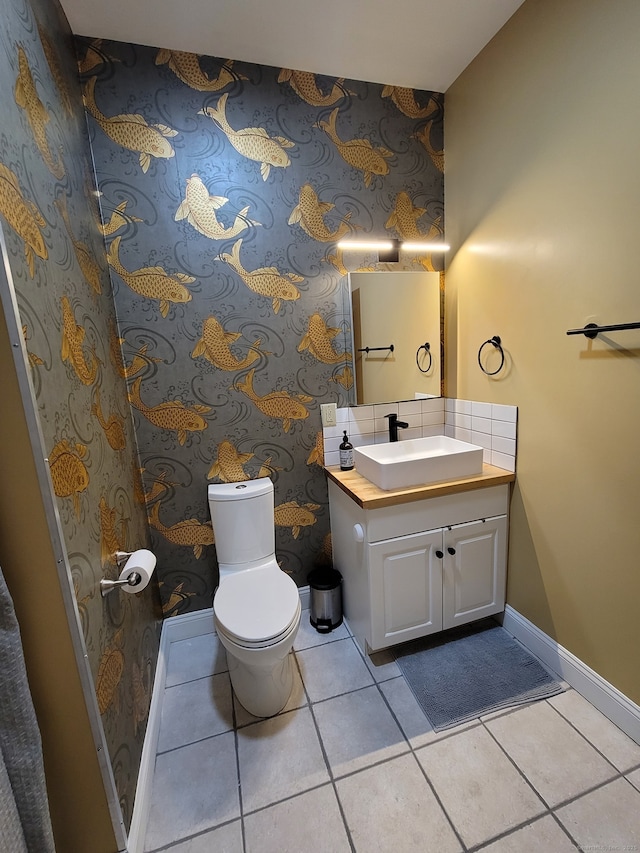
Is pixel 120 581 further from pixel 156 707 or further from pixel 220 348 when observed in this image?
pixel 220 348

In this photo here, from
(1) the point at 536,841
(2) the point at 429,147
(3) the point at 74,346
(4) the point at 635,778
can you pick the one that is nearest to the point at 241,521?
(3) the point at 74,346

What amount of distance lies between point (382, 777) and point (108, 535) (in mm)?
1215

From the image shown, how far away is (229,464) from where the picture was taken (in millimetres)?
1830

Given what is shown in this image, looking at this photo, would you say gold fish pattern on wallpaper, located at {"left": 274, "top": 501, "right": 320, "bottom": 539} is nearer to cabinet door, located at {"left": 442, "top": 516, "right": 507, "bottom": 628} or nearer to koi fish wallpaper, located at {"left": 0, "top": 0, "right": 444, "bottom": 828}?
koi fish wallpaper, located at {"left": 0, "top": 0, "right": 444, "bottom": 828}

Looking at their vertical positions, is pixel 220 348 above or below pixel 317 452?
above

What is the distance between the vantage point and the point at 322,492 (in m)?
2.00

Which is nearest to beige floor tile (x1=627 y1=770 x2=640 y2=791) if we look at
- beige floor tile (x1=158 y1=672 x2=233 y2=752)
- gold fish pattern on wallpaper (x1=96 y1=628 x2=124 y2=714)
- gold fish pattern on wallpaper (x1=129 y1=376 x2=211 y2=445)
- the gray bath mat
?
the gray bath mat

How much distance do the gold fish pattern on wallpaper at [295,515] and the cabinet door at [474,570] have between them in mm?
716

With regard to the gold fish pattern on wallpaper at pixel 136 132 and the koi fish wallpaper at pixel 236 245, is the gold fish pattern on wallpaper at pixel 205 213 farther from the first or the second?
the gold fish pattern on wallpaper at pixel 136 132

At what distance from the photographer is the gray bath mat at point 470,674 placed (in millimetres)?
1435

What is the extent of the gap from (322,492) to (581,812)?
143cm

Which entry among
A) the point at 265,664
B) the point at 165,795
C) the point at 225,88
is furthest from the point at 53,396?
the point at 225,88

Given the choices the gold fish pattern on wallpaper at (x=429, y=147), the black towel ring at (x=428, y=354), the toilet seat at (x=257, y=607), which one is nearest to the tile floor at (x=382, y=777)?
the toilet seat at (x=257, y=607)

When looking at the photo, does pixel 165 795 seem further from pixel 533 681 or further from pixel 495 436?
pixel 495 436
